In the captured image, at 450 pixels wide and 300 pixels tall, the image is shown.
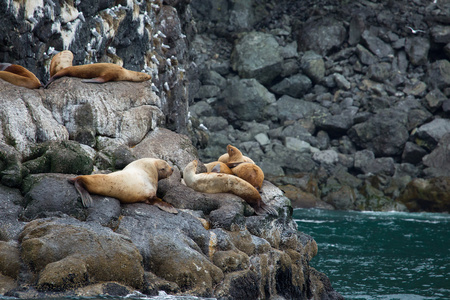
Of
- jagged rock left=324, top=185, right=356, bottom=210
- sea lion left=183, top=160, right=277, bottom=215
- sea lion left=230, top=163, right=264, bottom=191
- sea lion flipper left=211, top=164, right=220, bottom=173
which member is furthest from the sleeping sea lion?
jagged rock left=324, top=185, right=356, bottom=210

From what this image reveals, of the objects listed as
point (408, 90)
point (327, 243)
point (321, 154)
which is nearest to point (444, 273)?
point (327, 243)

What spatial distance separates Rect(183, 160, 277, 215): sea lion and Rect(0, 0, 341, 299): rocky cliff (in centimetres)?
16

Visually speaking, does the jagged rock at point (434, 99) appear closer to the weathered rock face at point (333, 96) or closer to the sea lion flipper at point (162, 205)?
the weathered rock face at point (333, 96)

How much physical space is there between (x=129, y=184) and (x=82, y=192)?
66 centimetres

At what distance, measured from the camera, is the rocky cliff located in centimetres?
519

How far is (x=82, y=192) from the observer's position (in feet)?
20.8

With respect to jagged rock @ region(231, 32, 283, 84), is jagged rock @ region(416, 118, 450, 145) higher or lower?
lower

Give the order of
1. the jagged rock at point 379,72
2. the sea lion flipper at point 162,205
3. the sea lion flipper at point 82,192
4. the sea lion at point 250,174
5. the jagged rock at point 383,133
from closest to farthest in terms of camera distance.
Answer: the sea lion flipper at point 82,192 → the sea lion flipper at point 162,205 → the sea lion at point 250,174 → the jagged rock at point 383,133 → the jagged rock at point 379,72

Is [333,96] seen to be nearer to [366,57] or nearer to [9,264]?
[366,57]

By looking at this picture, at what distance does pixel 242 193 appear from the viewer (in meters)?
7.72

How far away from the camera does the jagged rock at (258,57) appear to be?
4188 cm

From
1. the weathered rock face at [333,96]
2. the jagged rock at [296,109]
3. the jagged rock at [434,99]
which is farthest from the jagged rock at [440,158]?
the jagged rock at [296,109]

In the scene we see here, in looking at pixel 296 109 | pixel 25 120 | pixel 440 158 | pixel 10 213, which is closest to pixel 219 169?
pixel 25 120

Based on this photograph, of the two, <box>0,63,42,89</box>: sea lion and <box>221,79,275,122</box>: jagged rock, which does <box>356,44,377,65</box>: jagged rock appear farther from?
<box>0,63,42,89</box>: sea lion
